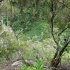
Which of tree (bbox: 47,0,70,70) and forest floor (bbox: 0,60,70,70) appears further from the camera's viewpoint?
forest floor (bbox: 0,60,70,70)

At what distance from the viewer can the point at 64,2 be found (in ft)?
16.0

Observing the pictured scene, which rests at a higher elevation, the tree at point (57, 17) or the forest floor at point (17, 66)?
the tree at point (57, 17)

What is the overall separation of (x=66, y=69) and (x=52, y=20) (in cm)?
143

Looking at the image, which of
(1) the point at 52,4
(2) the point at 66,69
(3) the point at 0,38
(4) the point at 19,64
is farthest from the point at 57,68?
(3) the point at 0,38

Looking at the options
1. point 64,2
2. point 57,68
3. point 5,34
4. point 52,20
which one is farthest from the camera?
point 5,34

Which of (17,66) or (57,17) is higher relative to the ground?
(57,17)

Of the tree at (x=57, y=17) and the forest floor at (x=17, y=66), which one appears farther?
the forest floor at (x=17, y=66)

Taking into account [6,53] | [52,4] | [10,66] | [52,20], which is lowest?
[6,53]

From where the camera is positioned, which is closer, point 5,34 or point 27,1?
point 27,1

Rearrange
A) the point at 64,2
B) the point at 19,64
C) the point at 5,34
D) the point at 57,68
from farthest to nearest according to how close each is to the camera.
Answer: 1. the point at 5,34
2. the point at 19,64
3. the point at 57,68
4. the point at 64,2

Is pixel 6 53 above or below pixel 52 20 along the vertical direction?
below

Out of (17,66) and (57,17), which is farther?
(17,66)

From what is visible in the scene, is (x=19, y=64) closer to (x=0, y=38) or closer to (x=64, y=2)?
(x=64, y=2)

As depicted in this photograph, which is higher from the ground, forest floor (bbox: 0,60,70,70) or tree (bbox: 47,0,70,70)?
tree (bbox: 47,0,70,70)
